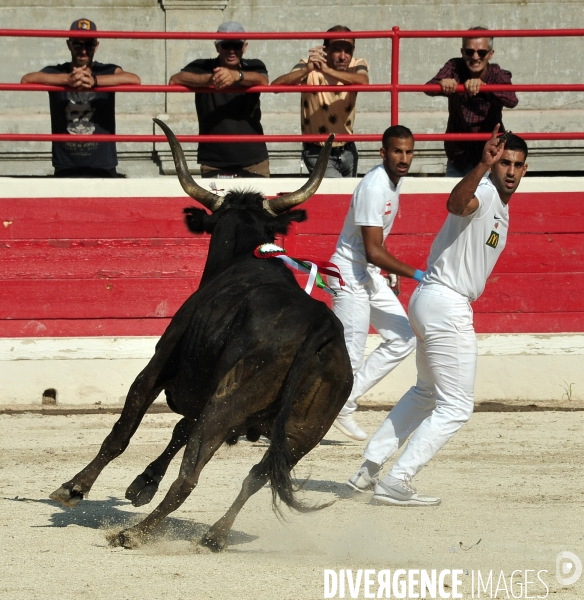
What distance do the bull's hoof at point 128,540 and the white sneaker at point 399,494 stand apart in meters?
1.44

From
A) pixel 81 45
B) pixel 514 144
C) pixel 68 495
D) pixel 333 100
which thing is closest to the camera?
pixel 68 495

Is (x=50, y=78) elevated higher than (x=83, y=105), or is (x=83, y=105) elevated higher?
(x=50, y=78)

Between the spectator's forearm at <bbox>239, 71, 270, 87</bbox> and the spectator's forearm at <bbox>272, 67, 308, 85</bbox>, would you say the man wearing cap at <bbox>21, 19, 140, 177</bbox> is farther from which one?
the spectator's forearm at <bbox>272, 67, 308, 85</bbox>

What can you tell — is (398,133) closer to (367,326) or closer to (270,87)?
(367,326)

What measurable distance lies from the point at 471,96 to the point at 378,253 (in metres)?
2.23

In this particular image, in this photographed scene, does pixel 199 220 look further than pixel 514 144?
→ Yes

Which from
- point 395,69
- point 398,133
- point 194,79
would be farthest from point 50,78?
point 398,133

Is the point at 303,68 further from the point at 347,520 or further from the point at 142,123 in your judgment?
the point at 347,520

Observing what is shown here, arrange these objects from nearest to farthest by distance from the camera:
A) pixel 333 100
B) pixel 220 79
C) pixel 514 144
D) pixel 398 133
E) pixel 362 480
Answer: pixel 514 144 → pixel 362 480 → pixel 398 133 → pixel 220 79 → pixel 333 100

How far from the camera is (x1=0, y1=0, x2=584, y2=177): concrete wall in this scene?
11.3m

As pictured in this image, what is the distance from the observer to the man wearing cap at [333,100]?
8391 mm

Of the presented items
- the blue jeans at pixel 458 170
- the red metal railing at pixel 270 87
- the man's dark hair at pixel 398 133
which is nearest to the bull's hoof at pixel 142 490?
the man's dark hair at pixel 398 133

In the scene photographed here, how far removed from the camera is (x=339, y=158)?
8.78 m

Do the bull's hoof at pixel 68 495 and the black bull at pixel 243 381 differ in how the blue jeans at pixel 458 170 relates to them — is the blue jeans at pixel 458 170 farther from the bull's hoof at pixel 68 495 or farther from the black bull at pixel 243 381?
the bull's hoof at pixel 68 495
